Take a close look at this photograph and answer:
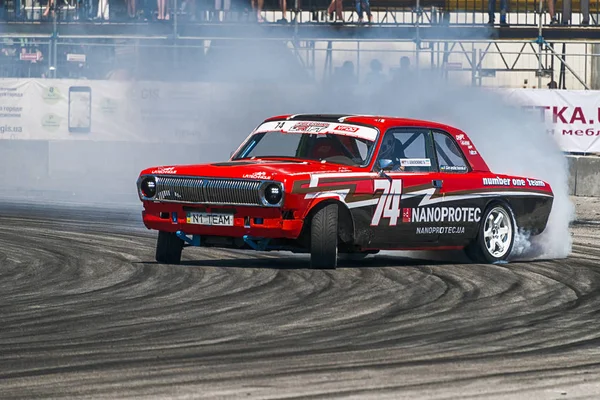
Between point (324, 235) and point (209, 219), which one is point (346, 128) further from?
point (209, 219)

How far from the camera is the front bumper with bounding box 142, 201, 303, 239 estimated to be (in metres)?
10.2

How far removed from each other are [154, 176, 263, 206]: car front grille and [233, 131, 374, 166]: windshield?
3.63 ft

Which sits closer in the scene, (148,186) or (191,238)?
(191,238)

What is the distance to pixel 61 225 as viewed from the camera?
14.8m

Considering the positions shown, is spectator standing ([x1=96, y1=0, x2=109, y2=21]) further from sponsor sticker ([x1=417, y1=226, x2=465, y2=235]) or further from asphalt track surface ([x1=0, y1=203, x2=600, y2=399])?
sponsor sticker ([x1=417, y1=226, x2=465, y2=235])

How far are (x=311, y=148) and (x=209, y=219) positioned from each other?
1304 mm

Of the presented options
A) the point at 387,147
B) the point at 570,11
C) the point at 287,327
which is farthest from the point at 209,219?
the point at 570,11

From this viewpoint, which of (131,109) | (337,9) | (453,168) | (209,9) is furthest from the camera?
(337,9)

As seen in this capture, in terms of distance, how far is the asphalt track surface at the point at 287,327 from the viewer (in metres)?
5.98

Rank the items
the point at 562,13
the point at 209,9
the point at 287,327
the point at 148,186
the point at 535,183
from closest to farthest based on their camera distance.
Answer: the point at 287,327
the point at 148,186
the point at 535,183
the point at 209,9
the point at 562,13

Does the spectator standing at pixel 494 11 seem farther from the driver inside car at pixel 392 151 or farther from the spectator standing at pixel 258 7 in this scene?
the driver inside car at pixel 392 151

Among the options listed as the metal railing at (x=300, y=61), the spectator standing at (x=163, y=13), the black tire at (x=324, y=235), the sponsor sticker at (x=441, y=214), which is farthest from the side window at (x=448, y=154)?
the spectator standing at (x=163, y=13)

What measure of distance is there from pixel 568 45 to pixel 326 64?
16.2 feet

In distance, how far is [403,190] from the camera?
11.0m
